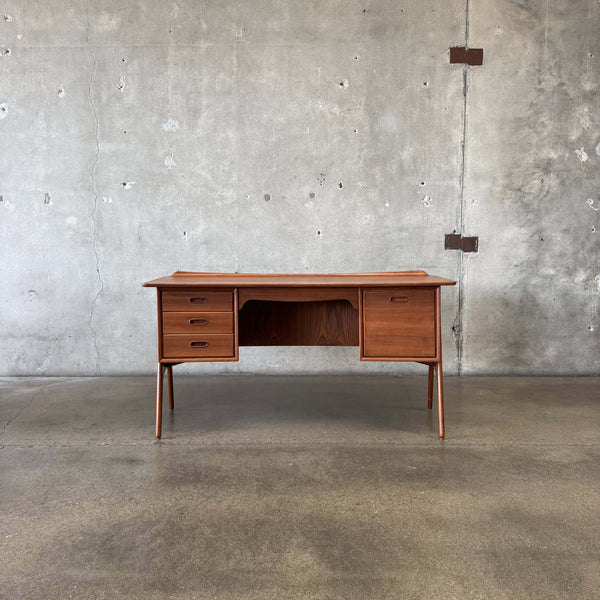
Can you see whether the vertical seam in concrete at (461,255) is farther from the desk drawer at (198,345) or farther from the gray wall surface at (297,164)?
the desk drawer at (198,345)

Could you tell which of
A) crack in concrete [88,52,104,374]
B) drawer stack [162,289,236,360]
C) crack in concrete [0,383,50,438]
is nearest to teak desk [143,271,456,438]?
drawer stack [162,289,236,360]

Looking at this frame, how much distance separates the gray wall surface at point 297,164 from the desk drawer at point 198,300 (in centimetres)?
113

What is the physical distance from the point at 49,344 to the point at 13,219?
829 millimetres

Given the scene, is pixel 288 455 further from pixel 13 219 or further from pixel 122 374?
pixel 13 219

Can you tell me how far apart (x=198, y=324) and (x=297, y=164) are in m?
1.51

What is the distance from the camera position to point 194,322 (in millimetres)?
2393

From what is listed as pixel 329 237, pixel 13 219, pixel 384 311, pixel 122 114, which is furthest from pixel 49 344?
pixel 384 311

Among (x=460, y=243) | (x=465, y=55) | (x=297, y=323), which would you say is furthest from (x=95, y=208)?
Answer: (x=465, y=55)

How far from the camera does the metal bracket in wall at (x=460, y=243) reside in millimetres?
3512

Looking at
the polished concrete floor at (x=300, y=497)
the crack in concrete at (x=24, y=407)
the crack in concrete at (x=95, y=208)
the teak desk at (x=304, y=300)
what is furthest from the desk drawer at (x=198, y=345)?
the crack in concrete at (x=95, y=208)

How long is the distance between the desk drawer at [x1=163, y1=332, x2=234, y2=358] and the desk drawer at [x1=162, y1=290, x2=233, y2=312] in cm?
12

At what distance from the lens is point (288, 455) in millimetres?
2213

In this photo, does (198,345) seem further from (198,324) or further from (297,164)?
(297,164)

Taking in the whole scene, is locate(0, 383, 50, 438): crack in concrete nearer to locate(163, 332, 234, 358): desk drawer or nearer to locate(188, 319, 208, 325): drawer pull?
locate(163, 332, 234, 358): desk drawer
